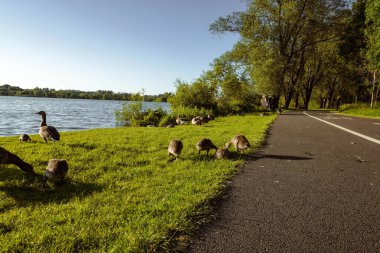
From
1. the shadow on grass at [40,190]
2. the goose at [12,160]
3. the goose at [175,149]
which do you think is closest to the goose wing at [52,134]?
the goose at [12,160]

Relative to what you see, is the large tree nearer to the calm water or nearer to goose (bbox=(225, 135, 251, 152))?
the calm water

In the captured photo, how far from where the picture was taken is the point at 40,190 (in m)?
5.21

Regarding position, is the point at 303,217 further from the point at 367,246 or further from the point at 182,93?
the point at 182,93

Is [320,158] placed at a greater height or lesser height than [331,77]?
lesser

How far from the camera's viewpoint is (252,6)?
37750mm

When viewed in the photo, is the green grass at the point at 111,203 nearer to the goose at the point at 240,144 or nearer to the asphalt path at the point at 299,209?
the asphalt path at the point at 299,209

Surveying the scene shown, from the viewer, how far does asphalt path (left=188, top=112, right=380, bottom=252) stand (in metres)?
3.08

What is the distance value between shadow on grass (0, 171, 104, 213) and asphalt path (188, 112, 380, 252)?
109 inches

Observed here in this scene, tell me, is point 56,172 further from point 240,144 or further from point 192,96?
point 192,96

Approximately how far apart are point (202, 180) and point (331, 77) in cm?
6018

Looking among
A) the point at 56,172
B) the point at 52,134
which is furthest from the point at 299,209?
the point at 52,134

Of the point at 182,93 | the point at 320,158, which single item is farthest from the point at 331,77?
the point at 320,158

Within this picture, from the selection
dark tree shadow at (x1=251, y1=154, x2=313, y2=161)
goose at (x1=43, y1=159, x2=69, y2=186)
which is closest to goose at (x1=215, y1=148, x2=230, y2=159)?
dark tree shadow at (x1=251, y1=154, x2=313, y2=161)

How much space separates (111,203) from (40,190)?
6.28 ft
